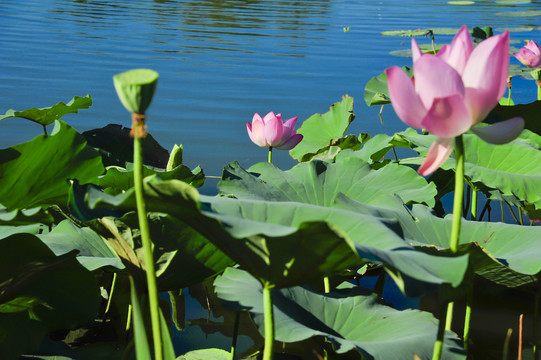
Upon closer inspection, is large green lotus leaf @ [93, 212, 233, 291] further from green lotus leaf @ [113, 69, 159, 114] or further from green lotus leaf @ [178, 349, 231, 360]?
green lotus leaf @ [113, 69, 159, 114]

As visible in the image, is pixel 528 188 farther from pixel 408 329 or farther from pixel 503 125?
pixel 503 125

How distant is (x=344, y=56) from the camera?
5.96 metres

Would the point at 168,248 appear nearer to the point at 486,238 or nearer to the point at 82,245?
the point at 82,245

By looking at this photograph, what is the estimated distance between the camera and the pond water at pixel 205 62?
3393mm

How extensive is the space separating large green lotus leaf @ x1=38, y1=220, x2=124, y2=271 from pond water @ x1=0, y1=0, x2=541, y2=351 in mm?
323

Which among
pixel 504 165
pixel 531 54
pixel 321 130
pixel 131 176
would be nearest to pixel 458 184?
pixel 131 176

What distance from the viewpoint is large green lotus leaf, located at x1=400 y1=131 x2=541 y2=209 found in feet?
4.93

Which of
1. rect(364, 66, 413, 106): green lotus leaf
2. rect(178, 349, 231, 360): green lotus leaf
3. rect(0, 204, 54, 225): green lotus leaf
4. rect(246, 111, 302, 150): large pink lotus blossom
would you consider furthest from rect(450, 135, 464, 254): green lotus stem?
rect(364, 66, 413, 106): green lotus leaf

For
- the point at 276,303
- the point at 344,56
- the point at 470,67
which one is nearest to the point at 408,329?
the point at 276,303

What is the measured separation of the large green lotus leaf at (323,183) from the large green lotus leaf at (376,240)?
1.52 ft

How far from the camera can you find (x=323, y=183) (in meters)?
1.42

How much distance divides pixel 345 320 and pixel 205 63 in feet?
14.6

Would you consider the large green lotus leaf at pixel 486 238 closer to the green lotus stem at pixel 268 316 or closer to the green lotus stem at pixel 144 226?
the green lotus stem at pixel 268 316

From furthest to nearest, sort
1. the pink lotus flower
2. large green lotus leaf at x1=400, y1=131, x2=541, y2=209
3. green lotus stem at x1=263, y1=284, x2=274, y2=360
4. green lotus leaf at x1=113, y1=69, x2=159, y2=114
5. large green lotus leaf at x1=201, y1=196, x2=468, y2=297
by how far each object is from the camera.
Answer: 1. the pink lotus flower
2. large green lotus leaf at x1=400, y1=131, x2=541, y2=209
3. green lotus stem at x1=263, y1=284, x2=274, y2=360
4. large green lotus leaf at x1=201, y1=196, x2=468, y2=297
5. green lotus leaf at x1=113, y1=69, x2=159, y2=114
